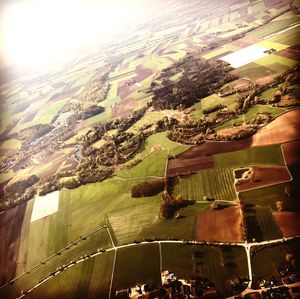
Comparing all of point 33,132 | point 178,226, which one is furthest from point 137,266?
point 33,132

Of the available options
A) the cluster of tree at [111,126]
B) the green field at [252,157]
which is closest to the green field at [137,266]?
the green field at [252,157]

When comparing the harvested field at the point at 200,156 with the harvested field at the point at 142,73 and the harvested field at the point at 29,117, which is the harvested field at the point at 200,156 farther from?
the harvested field at the point at 29,117

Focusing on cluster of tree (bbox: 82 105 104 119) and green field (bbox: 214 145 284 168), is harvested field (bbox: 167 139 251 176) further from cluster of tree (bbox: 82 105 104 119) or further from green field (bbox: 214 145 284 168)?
cluster of tree (bbox: 82 105 104 119)

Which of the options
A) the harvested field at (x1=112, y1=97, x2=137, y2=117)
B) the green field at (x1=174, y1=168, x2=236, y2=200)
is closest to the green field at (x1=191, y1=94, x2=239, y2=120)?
the harvested field at (x1=112, y1=97, x2=137, y2=117)

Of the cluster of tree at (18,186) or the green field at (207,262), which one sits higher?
the cluster of tree at (18,186)

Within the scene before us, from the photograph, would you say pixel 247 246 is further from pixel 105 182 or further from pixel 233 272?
pixel 105 182
